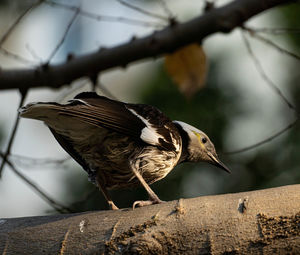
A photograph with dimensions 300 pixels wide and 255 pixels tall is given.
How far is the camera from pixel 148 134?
4.13 meters

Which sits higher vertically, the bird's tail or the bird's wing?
the bird's tail

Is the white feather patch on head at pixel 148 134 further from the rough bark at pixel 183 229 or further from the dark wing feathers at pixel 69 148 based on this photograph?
the rough bark at pixel 183 229

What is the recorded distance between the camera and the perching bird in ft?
12.1

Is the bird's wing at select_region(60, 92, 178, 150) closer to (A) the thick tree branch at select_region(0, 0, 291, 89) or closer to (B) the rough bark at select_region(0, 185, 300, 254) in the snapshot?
(A) the thick tree branch at select_region(0, 0, 291, 89)

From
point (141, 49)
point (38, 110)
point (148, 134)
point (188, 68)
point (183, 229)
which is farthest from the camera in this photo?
point (148, 134)

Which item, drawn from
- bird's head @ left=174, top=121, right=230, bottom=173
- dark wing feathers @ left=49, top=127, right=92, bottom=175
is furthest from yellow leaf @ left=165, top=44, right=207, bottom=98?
bird's head @ left=174, top=121, right=230, bottom=173

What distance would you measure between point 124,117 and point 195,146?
1.40m

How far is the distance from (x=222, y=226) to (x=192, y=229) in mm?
144

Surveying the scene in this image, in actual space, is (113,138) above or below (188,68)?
below

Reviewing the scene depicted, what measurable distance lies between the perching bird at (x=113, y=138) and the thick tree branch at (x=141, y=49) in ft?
0.72

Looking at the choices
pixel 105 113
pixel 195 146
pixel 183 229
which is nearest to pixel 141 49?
pixel 105 113

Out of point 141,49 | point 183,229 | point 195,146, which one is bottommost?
point 195,146

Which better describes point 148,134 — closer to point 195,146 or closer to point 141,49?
point 141,49

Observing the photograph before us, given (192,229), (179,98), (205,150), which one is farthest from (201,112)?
(192,229)
